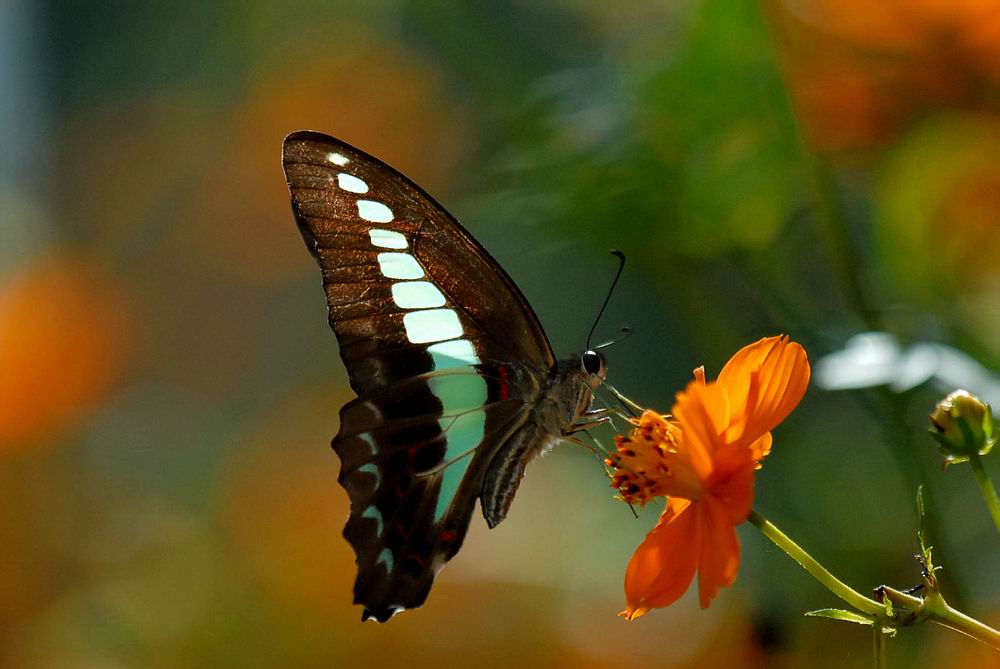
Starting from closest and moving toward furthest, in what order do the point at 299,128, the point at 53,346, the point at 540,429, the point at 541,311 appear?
the point at 540,429 → the point at 541,311 → the point at 53,346 → the point at 299,128

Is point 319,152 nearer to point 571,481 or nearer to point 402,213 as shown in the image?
point 402,213

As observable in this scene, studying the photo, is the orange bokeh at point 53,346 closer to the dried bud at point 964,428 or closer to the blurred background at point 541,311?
the blurred background at point 541,311

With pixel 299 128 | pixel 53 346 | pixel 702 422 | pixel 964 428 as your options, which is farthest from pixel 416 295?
pixel 299 128

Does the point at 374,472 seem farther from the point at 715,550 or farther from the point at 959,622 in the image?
the point at 959,622

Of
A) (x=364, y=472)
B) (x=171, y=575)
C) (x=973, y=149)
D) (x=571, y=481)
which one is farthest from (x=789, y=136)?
(x=171, y=575)

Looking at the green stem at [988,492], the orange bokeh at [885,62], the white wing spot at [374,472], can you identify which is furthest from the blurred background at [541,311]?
the white wing spot at [374,472]
